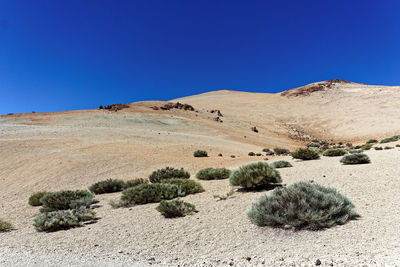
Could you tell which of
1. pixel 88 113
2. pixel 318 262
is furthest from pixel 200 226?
pixel 88 113

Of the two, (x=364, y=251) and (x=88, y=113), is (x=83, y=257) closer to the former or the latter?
(x=364, y=251)

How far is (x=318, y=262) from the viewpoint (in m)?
3.31

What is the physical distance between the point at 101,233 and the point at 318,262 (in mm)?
4153

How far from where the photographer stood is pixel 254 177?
25.7 feet

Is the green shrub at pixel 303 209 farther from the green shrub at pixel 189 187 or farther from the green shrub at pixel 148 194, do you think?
the green shrub at pixel 189 187

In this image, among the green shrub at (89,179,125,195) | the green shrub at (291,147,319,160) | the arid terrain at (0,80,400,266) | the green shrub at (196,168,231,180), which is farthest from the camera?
the green shrub at (291,147,319,160)

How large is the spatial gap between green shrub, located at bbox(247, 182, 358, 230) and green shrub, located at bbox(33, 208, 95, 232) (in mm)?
4041

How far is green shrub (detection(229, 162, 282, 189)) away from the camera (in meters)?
7.76

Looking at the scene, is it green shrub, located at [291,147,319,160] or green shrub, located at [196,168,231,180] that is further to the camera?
green shrub, located at [291,147,319,160]

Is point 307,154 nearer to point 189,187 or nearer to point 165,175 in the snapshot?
point 165,175

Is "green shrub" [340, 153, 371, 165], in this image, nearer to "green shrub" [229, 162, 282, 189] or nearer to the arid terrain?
the arid terrain

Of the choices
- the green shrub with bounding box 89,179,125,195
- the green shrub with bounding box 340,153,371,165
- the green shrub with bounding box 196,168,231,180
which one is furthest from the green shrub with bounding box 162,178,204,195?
the green shrub with bounding box 340,153,371,165

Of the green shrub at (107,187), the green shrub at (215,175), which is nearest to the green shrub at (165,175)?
the green shrub at (215,175)

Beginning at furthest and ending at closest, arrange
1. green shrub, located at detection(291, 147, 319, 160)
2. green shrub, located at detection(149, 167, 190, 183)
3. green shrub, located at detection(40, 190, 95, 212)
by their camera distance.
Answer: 1. green shrub, located at detection(291, 147, 319, 160)
2. green shrub, located at detection(149, 167, 190, 183)
3. green shrub, located at detection(40, 190, 95, 212)
